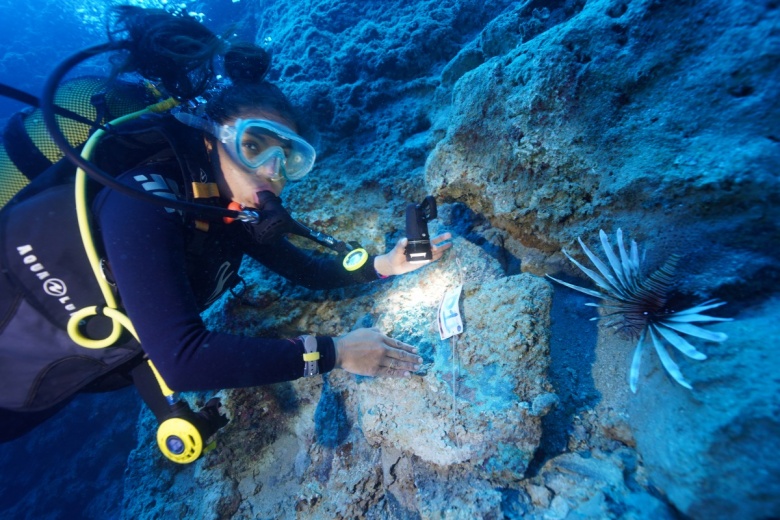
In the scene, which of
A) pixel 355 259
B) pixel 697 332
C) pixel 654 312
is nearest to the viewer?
pixel 697 332

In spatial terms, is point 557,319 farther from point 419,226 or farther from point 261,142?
point 261,142

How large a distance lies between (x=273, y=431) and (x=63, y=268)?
1.89 m

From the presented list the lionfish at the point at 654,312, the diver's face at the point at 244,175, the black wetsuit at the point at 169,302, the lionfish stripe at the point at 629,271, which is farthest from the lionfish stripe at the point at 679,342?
the diver's face at the point at 244,175

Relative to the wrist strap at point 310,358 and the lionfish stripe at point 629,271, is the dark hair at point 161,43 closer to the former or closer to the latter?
the wrist strap at point 310,358

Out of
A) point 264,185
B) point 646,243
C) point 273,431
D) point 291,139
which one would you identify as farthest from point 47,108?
point 646,243

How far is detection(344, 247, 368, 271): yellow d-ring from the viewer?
267 cm

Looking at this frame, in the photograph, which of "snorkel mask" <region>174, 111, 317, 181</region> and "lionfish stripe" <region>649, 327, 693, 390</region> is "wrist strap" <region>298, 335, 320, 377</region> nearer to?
"snorkel mask" <region>174, 111, 317, 181</region>

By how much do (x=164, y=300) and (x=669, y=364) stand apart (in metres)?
2.10

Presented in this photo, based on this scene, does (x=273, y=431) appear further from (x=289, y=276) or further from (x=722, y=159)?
(x=722, y=159)

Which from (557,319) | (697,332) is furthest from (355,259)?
(697,332)

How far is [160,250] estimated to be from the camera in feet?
4.78

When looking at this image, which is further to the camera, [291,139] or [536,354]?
[291,139]

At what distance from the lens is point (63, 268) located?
1.67 metres

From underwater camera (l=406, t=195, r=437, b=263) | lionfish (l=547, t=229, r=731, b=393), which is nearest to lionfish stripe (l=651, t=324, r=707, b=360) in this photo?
lionfish (l=547, t=229, r=731, b=393)
